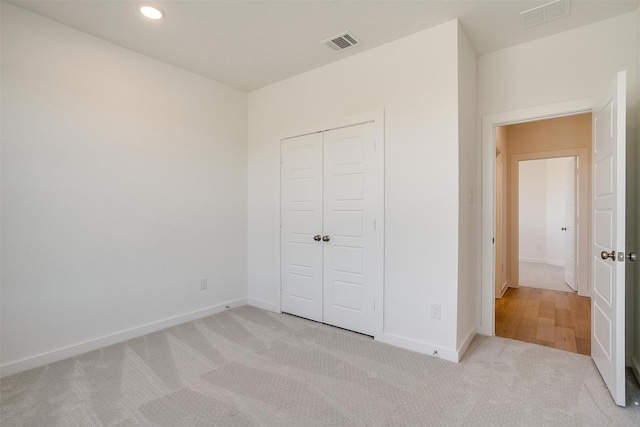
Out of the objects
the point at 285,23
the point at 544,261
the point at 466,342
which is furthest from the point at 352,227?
the point at 544,261

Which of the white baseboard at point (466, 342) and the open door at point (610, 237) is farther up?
the open door at point (610, 237)

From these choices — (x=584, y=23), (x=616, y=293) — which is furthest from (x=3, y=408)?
(x=584, y=23)

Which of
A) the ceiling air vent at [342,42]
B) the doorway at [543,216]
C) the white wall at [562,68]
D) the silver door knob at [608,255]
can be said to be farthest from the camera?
the doorway at [543,216]

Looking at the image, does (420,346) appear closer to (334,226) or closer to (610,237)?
(334,226)

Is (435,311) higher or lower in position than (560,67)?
lower

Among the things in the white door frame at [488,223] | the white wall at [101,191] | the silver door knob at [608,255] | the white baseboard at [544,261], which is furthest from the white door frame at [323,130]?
the white baseboard at [544,261]

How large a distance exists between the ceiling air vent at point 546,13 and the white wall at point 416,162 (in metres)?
0.57

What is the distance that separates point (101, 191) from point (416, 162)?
9.68 feet

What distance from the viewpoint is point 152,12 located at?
249 cm

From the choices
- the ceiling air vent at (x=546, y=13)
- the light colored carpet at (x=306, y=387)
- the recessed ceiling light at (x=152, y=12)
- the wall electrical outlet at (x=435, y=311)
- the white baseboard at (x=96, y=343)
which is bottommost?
the light colored carpet at (x=306, y=387)

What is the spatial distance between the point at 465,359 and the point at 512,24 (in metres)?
2.89

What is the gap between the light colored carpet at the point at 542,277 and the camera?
5191mm

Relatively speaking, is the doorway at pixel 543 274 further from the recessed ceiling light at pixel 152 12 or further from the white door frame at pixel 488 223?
the recessed ceiling light at pixel 152 12

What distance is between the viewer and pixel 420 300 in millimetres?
2768
